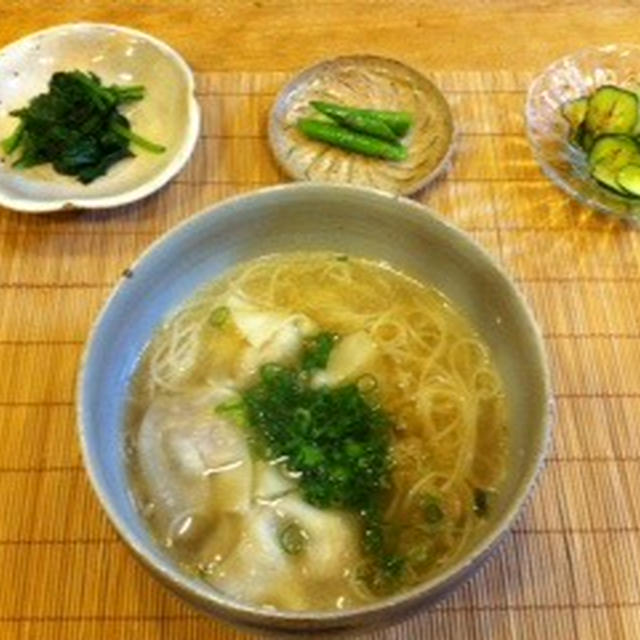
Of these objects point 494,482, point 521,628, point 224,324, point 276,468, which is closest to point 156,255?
point 224,324

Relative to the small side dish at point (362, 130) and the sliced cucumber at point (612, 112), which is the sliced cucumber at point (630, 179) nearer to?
the sliced cucumber at point (612, 112)

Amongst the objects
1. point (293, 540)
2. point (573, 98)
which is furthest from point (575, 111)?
point (293, 540)

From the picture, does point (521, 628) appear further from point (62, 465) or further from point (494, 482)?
point (62, 465)

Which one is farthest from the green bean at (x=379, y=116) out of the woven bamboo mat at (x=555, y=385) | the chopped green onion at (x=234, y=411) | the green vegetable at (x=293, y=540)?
the green vegetable at (x=293, y=540)

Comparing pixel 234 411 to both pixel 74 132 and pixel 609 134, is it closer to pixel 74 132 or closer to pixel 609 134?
pixel 74 132

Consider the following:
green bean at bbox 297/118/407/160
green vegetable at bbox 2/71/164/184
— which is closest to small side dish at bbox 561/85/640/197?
green bean at bbox 297/118/407/160

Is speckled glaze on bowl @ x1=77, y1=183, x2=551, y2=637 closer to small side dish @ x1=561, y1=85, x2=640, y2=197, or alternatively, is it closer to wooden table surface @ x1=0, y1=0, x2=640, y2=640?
wooden table surface @ x1=0, y1=0, x2=640, y2=640

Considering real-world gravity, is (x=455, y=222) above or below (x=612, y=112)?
below
